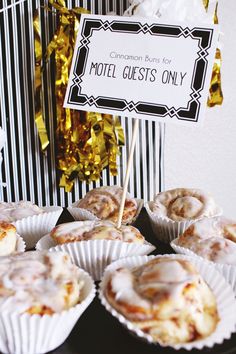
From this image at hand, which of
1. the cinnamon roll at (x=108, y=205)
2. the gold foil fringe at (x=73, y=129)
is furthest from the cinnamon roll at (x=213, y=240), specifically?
the gold foil fringe at (x=73, y=129)

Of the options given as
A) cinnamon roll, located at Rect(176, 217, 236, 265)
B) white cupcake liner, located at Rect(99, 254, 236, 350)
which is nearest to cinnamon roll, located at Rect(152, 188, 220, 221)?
cinnamon roll, located at Rect(176, 217, 236, 265)

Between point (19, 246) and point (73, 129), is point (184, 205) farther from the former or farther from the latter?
point (73, 129)

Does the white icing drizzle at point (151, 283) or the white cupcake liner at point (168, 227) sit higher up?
the white icing drizzle at point (151, 283)

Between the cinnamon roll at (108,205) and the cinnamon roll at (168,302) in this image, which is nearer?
the cinnamon roll at (168,302)

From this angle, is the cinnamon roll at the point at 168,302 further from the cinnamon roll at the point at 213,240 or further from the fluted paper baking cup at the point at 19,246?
the fluted paper baking cup at the point at 19,246

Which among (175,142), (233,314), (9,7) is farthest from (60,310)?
(175,142)

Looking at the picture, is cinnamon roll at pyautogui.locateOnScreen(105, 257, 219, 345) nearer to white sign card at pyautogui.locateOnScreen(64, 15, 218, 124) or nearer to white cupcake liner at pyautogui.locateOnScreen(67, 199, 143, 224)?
white sign card at pyautogui.locateOnScreen(64, 15, 218, 124)

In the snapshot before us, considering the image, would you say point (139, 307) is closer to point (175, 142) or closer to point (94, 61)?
point (94, 61)
